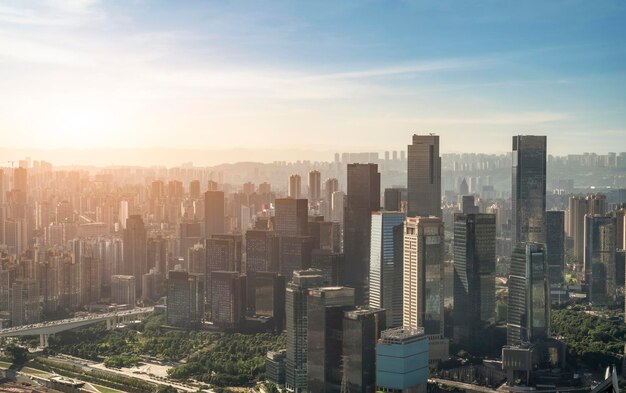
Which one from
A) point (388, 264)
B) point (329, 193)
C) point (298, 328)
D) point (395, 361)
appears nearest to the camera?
point (395, 361)

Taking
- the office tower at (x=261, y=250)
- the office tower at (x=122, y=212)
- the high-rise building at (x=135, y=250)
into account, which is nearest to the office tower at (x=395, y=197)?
the office tower at (x=261, y=250)

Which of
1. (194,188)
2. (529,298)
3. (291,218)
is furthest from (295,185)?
(529,298)

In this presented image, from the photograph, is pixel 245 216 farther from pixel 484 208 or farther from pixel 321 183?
pixel 484 208

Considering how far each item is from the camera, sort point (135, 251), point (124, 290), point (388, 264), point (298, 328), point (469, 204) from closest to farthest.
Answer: point (298, 328) < point (388, 264) < point (124, 290) < point (135, 251) < point (469, 204)

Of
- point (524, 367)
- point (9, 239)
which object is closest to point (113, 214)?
point (9, 239)

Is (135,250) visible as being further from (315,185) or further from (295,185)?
(315,185)

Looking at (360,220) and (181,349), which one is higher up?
(360,220)

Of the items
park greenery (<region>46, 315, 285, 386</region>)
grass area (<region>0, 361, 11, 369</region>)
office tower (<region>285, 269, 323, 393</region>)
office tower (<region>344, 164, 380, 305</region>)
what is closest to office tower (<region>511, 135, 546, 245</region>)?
office tower (<region>344, 164, 380, 305</region>)
